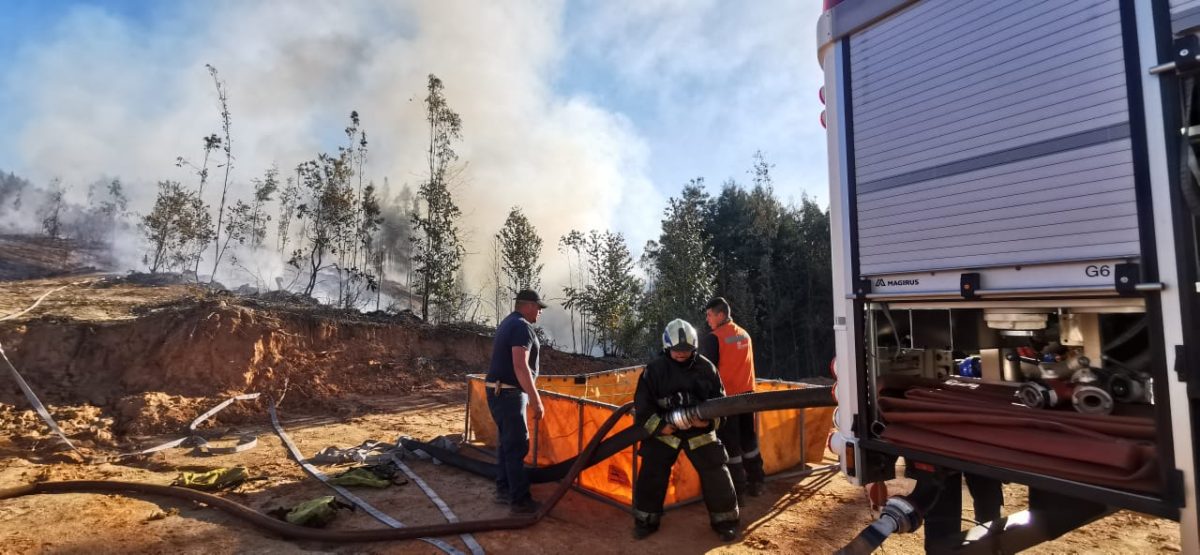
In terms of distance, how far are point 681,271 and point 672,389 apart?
46.0ft

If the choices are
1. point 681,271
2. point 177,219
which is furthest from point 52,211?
point 681,271

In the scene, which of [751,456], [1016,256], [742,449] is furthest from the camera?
[751,456]

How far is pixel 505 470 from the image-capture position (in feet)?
17.3

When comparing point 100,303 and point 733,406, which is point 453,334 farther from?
point 733,406

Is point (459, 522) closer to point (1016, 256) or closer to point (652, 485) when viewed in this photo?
point (652, 485)

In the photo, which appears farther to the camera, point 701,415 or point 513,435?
A: point 513,435

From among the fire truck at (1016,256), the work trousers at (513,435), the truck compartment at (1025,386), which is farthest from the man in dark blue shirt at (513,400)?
the truck compartment at (1025,386)

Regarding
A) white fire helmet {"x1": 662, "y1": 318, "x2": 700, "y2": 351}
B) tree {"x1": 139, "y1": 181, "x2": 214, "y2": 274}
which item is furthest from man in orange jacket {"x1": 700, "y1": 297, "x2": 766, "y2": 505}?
tree {"x1": 139, "y1": 181, "x2": 214, "y2": 274}

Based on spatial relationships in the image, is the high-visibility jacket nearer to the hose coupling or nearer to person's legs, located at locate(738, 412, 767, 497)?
person's legs, located at locate(738, 412, 767, 497)

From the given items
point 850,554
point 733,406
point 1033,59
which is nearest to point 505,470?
point 733,406

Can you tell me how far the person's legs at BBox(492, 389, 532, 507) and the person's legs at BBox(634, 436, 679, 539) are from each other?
117 centimetres

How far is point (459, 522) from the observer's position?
14.6 ft

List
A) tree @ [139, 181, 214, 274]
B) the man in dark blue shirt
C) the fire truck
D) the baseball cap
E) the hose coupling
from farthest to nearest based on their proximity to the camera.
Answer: tree @ [139, 181, 214, 274] < the baseball cap < the man in dark blue shirt < the hose coupling < the fire truck

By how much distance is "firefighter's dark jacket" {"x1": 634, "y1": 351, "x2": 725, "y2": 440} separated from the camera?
4.38 m
